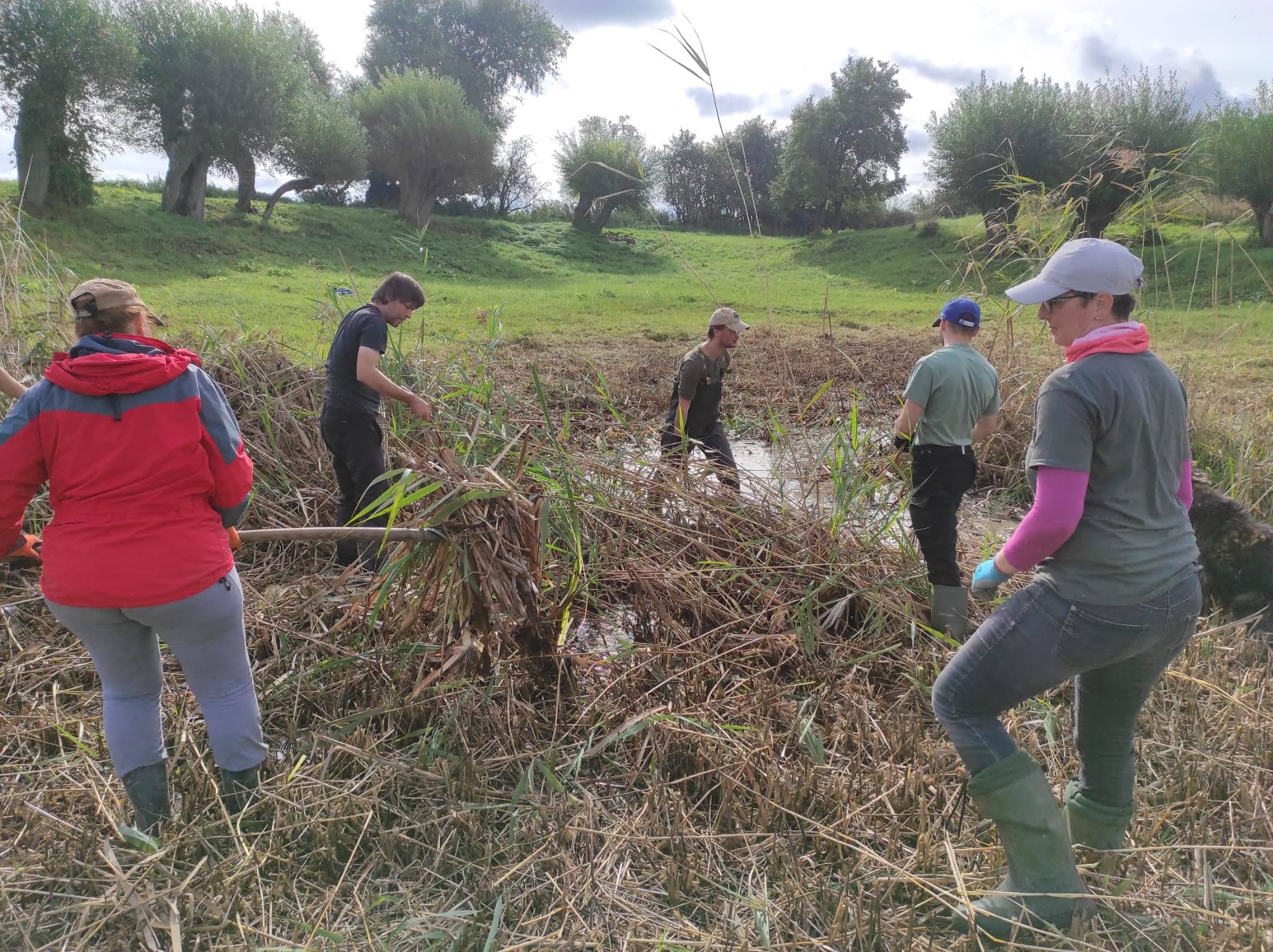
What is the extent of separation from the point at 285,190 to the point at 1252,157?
88.3 ft

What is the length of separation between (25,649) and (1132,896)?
12.0 feet

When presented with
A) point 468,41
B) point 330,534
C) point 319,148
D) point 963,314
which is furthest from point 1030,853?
point 468,41

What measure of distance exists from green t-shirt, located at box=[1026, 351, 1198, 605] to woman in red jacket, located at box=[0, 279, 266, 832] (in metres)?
1.98

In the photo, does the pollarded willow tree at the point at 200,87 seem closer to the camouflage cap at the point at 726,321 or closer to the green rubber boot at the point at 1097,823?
the camouflage cap at the point at 726,321

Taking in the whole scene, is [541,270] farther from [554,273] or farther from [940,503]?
[940,503]

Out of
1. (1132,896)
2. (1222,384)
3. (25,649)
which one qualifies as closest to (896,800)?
(1132,896)

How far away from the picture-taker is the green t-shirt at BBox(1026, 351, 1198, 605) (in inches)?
65.5

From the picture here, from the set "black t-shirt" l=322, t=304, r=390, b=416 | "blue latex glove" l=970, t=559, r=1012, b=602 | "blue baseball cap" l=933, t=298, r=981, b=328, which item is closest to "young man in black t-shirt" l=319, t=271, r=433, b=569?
"black t-shirt" l=322, t=304, r=390, b=416

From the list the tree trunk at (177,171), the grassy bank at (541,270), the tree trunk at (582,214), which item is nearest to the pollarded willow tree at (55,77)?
the grassy bank at (541,270)

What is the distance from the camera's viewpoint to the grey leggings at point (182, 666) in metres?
2.02

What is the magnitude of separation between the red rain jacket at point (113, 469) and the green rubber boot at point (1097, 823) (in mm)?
2300

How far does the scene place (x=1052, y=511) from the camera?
1.68 meters

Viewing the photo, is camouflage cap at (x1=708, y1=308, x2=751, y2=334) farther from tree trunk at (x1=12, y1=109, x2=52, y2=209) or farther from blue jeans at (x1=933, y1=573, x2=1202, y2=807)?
tree trunk at (x1=12, y1=109, x2=52, y2=209)

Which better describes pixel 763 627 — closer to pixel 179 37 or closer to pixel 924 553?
pixel 924 553
